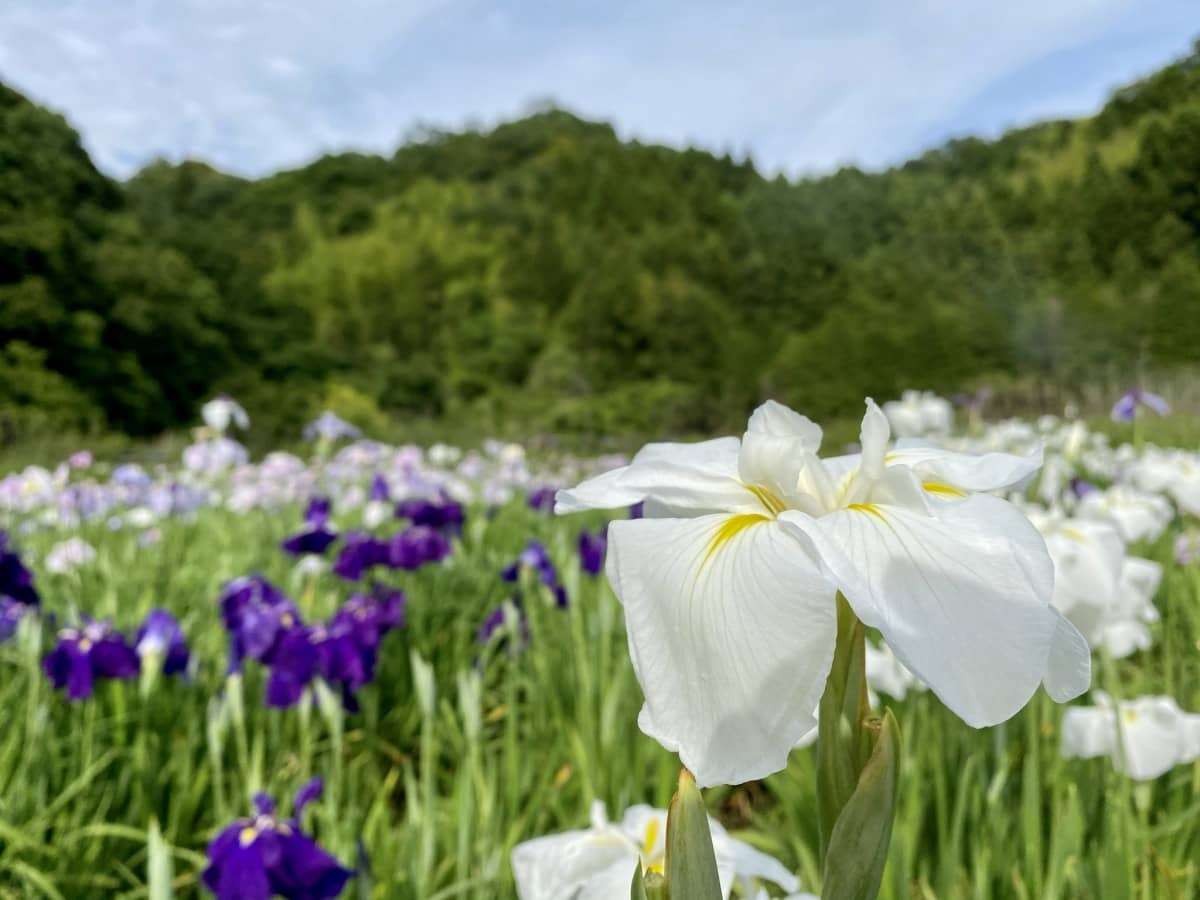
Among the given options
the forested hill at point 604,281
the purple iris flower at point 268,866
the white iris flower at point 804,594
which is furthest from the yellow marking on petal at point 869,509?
the forested hill at point 604,281

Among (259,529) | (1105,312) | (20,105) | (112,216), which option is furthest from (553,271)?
(259,529)

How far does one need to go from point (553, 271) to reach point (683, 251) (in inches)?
285

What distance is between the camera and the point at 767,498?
2.16ft

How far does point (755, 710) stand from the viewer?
0.53 metres

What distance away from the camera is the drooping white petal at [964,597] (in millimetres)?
498

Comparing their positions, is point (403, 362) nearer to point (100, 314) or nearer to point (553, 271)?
point (553, 271)

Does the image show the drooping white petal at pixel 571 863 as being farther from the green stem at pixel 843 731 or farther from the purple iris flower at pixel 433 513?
the purple iris flower at pixel 433 513

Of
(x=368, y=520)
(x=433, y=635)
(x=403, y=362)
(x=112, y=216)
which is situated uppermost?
→ (x=112, y=216)

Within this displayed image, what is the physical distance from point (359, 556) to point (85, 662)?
0.89m

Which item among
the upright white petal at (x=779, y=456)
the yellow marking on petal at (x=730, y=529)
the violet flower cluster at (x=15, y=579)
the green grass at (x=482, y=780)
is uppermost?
the upright white petal at (x=779, y=456)

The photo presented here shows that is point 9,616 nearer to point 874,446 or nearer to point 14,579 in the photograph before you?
point 14,579

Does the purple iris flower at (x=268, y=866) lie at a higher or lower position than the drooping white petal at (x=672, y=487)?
lower

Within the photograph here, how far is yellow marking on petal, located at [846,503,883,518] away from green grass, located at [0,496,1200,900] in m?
0.62

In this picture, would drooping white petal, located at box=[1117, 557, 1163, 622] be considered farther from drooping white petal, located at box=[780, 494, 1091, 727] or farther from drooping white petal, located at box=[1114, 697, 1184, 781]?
drooping white petal, located at box=[780, 494, 1091, 727]
